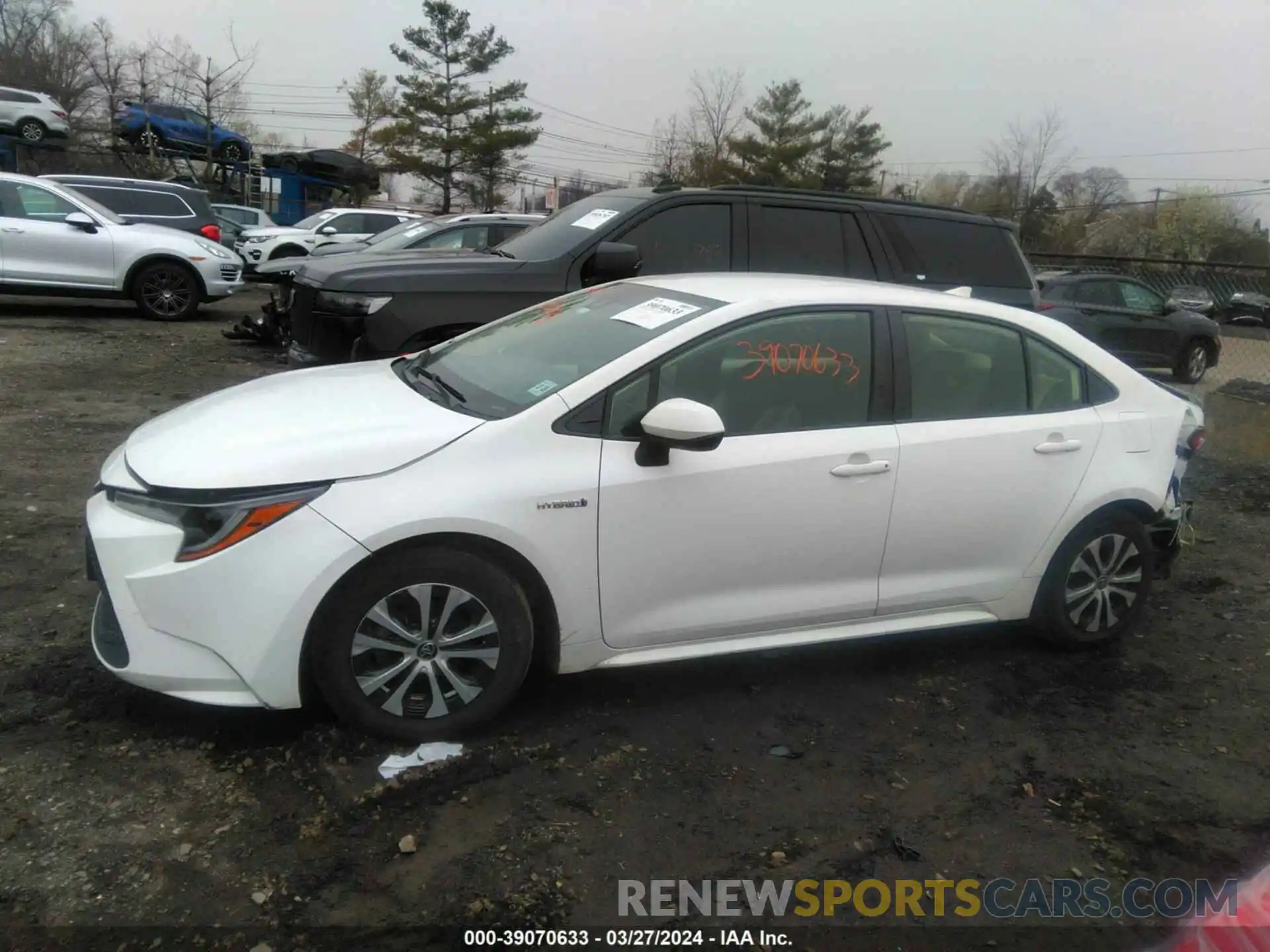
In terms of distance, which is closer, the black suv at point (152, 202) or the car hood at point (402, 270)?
the car hood at point (402, 270)

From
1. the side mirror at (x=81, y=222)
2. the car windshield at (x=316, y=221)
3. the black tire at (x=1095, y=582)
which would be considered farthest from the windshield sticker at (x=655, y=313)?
the car windshield at (x=316, y=221)

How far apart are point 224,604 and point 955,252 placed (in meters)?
5.79

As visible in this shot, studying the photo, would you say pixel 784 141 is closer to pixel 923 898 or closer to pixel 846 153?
pixel 846 153

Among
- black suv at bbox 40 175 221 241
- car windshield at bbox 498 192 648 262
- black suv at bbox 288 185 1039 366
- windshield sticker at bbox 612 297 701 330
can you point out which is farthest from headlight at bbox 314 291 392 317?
black suv at bbox 40 175 221 241

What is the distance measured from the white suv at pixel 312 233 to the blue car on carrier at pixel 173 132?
612 inches

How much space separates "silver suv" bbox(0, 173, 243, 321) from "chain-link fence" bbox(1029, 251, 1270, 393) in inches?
473

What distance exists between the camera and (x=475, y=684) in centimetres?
335

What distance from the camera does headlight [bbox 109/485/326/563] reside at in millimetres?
3064

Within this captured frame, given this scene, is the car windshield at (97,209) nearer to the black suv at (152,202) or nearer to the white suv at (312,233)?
the black suv at (152,202)

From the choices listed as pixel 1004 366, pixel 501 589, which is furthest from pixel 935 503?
pixel 501 589

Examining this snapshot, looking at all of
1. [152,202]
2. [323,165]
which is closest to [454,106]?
[323,165]

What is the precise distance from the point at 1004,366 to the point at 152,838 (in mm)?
3561

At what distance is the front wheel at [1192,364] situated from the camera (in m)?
15.4

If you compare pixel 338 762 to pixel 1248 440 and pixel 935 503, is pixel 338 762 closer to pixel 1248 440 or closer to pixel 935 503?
pixel 935 503
